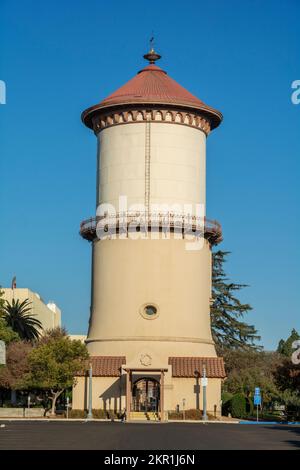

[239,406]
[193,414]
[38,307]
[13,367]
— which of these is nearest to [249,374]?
[239,406]

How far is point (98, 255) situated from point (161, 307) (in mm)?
6348

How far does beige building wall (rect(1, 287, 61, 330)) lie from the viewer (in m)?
120

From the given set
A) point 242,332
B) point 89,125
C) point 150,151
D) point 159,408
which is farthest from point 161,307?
point 242,332

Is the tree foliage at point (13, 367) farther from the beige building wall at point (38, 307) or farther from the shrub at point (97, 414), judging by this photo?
the beige building wall at point (38, 307)

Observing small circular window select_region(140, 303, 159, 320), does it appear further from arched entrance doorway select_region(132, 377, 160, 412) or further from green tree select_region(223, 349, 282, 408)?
green tree select_region(223, 349, 282, 408)

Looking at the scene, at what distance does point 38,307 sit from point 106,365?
66.9m

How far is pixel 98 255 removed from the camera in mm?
69000

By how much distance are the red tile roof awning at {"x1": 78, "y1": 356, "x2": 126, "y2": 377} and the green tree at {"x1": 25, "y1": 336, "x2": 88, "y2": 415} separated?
718mm

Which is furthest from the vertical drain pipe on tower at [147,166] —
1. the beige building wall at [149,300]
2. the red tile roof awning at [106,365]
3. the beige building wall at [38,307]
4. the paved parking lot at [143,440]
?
the beige building wall at [38,307]

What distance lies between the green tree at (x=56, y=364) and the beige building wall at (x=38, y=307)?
1195 inches

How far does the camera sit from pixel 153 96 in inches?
2667

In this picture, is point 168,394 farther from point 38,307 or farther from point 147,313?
point 38,307

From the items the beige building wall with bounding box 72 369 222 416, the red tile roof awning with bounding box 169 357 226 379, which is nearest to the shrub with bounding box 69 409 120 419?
the beige building wall with bounding box 72 369 222 416

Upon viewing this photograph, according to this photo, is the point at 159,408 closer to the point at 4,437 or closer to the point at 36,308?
the point at 4,437
